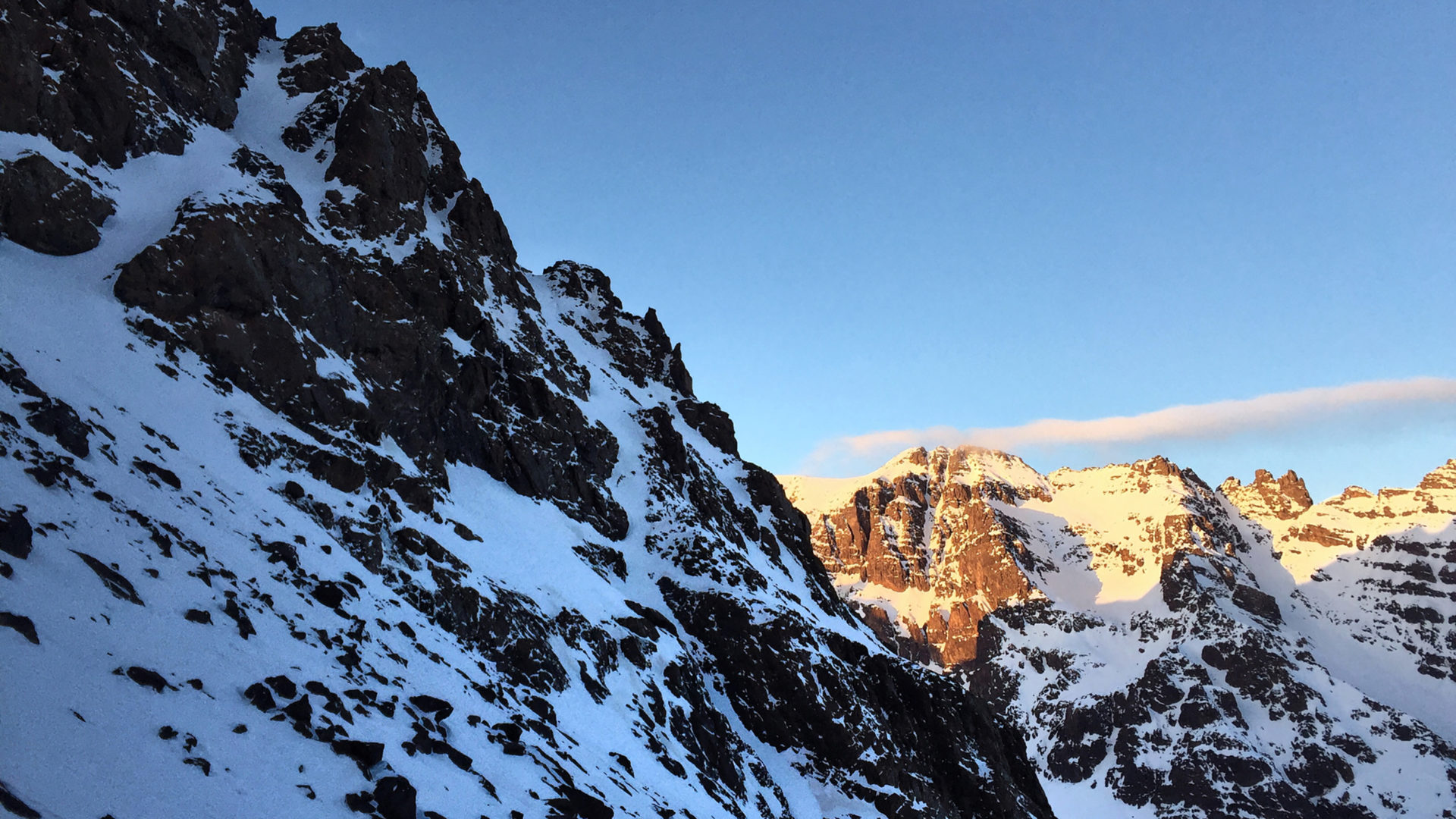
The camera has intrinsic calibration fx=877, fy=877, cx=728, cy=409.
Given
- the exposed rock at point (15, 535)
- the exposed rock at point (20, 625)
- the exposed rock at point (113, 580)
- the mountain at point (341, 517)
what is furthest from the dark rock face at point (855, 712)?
the exposed rock at point (20, 625)

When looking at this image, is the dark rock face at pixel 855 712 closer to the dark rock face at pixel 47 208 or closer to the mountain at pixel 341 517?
the mountain at pixel 341 517

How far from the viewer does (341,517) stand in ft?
136

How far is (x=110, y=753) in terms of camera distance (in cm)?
1658

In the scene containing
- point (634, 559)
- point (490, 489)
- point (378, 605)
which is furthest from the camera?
point (634, 559)

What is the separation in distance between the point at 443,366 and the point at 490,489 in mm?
9989

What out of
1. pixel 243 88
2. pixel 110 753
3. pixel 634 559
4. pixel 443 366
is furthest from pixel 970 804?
pixel 243 88

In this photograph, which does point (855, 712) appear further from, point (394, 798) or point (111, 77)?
point (111, 77)

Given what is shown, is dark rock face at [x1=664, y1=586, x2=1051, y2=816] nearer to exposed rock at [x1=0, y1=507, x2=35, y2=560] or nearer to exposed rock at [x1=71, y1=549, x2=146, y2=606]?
exposed rock at [x1=71, y1=549, x2=146, y2=606]

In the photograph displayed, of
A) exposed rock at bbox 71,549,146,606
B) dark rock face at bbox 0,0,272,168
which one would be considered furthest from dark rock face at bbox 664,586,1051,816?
exposed rock at bbox 71,549,146,606

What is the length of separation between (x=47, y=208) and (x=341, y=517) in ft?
72.4

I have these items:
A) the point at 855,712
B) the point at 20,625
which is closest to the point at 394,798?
the point at 20,625

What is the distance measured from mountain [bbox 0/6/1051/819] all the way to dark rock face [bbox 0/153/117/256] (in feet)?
0.63

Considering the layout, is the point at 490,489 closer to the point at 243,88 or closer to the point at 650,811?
the point at 650,811

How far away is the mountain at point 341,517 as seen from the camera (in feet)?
66.9
